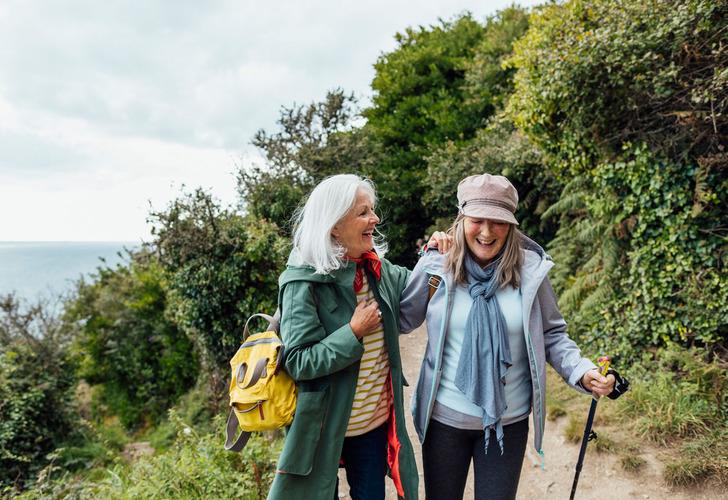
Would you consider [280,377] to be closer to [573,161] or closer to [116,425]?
[573,161]

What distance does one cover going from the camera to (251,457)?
3373 mm

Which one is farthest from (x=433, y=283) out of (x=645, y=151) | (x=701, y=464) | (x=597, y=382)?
(x=645, y=151)

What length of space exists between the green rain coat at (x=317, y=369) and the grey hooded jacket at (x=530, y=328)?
227 millimetres

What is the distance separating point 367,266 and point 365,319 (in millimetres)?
342

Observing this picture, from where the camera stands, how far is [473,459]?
2.10 m

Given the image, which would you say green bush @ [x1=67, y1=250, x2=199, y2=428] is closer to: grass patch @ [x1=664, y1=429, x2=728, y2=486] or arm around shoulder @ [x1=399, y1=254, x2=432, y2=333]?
arm around shoulder @ [x1=399, y1=254, x2=432, y2=333]

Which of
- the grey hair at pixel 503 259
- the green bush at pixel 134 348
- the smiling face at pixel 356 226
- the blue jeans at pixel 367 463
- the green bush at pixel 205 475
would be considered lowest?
the green bush at pixel 134 348

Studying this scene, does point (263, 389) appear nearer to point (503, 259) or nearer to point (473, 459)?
point (473, 459)

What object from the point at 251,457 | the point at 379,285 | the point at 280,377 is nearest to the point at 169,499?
the point at 251,457

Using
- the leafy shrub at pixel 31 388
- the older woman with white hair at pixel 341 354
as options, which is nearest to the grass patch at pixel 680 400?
the older woman with white hair at pixel 341 354

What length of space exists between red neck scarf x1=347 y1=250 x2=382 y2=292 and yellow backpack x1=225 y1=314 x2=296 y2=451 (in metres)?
0.48

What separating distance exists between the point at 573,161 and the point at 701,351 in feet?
8.57

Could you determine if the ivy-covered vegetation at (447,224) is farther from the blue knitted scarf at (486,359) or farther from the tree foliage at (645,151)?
the blue knitted scarf at (486,359)

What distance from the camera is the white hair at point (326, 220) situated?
6.39 ft
